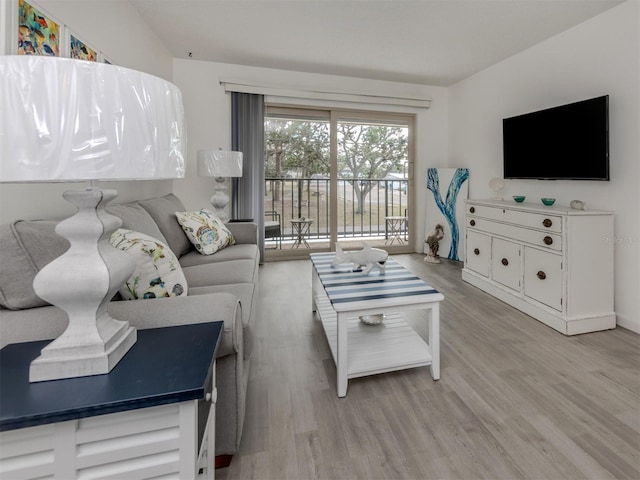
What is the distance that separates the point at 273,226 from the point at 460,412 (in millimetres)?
3322

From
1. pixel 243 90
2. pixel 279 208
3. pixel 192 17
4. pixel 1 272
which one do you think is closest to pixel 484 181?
pixel 279 208

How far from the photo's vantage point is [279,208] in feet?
15.1

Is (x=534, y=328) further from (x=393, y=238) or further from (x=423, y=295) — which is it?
(x=393, y=238)

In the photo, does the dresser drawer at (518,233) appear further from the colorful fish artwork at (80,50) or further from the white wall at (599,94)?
the colorful fish artwork at (80,50)

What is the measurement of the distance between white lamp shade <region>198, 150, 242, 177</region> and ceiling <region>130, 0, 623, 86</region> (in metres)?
1.09

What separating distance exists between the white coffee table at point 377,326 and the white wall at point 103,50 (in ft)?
4.73

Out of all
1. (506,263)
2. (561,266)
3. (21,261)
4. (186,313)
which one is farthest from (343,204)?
(21,261)

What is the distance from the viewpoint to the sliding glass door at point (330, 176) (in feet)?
14.4

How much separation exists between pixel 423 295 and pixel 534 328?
4.02 ft

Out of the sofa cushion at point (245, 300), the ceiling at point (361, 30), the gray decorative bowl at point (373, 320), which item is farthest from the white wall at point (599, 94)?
the sofa cushion at point (245, 300)

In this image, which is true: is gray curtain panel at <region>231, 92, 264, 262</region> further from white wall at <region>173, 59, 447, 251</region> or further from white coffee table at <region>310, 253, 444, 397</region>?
white coffee table at <region>310, 253, 444, 397</region>

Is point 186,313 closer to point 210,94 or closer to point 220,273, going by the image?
point 220,273

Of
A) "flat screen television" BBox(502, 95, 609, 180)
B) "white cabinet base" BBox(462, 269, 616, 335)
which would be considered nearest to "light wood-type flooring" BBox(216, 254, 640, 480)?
"white cabinet base" BBox(462, 269, 616, 335)

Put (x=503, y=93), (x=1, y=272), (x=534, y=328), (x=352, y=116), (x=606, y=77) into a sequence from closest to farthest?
(x=1, y=272), (x=534, y=328), (x=606, y=77), (x=503, y=93), (x=352, y=116)
